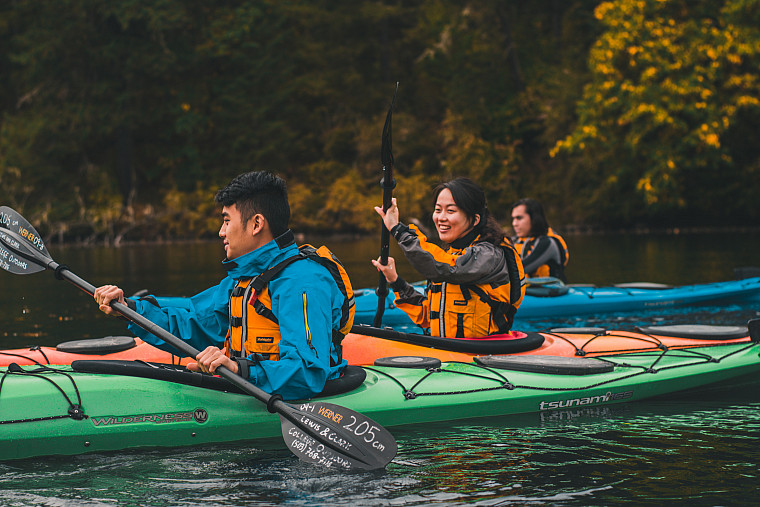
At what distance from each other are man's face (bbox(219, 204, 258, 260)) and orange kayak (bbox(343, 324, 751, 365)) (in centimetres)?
144

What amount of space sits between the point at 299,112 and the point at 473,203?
80.6ft

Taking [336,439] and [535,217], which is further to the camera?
[535,217]

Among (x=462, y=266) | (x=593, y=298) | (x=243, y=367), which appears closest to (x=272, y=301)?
(x=243, y=367)

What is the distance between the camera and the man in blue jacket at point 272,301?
10.3 feet

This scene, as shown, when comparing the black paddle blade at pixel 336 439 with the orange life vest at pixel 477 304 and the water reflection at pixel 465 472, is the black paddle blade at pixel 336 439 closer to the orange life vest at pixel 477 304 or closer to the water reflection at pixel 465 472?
the water reflection at pixel 465 472

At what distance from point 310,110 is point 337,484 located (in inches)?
1072

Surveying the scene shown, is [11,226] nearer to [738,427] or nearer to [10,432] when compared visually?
[10,432]

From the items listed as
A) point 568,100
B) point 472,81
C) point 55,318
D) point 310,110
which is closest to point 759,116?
point 568,100

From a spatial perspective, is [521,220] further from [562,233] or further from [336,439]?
[562,233]

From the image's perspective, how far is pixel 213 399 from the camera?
364 cm

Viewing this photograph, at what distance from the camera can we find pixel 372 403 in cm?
386

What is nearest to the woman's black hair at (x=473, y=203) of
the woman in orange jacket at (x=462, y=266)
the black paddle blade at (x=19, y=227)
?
the woman in orange jacket at (x=462, y=266)

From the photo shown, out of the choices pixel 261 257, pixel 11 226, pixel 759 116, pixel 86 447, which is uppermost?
pixel 759 116

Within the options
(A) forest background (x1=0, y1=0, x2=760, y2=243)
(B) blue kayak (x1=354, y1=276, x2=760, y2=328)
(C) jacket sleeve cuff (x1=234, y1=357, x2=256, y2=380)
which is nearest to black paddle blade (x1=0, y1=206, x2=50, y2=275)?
(C) jacket sleeve cuff (x1=234, y1=357, x2=256, y2=380)
